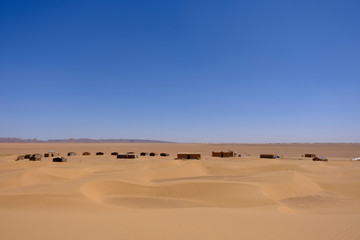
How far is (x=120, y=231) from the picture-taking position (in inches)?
285

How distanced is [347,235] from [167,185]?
32.9 feet

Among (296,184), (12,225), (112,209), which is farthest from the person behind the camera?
(296,184)

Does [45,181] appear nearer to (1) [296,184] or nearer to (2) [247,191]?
(2) [247,191]

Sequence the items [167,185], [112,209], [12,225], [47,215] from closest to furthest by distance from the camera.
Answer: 1. [12,225]
2. [47,215]
3. [112,209]
4. [167,185]

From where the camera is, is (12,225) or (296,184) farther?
(296,184)

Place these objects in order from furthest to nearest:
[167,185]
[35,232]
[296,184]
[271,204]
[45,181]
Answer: [45,181], [296,184], [167,185], [271,204], [35,232]

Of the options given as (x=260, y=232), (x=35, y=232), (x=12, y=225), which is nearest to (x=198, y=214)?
(x=260, y=232)

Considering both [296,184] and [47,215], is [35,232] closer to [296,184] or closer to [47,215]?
[47,215]

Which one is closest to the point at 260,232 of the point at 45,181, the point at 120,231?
the point at 120,231

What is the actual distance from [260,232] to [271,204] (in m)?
5.58

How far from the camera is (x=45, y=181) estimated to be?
1844 cm

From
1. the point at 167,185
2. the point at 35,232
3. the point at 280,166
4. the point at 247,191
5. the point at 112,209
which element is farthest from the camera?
the point at 280,166

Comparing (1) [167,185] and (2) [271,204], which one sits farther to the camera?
(1) [167,185]

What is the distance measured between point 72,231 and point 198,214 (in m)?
4.23
